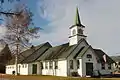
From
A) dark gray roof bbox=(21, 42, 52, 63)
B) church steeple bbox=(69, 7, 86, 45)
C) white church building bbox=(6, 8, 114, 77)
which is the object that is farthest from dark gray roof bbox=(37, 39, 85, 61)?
dark gray roof bbox=(21, 42, 52, 63)

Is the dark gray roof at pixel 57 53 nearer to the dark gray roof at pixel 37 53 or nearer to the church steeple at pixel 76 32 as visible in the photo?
the dark gray roof at pixel 37 53

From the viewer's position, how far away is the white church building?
4372 centimetres

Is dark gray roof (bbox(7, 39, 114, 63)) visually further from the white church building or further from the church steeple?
the church steeple

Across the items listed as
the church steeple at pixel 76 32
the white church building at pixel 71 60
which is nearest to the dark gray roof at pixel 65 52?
the white church building at pixel 71 60

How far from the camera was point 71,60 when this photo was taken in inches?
1752

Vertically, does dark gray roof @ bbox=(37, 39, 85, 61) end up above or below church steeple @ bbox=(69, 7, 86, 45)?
below

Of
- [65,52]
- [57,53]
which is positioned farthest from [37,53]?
[65,52]

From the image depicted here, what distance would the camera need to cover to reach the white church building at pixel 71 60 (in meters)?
43.7

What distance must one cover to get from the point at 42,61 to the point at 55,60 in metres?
5.91

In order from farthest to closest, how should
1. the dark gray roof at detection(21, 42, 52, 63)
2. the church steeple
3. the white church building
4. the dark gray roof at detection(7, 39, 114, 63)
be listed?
the dark gray roof at detection(21, 42, 52, 63) → the church steeple → the dark gray roof at detection(7, 39, 114, 63) → the white church building

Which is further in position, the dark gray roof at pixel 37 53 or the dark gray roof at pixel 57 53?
the dark gray roof at pixel 37 53

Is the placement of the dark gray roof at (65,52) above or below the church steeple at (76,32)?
below

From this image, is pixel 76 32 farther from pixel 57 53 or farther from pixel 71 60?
pixel 71 60

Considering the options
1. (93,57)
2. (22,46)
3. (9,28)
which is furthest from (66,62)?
(9,28)
